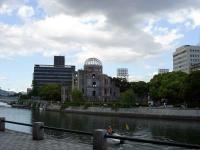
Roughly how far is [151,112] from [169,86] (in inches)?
597

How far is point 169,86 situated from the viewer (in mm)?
130625

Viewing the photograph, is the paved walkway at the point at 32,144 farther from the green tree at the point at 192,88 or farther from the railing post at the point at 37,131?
the green tree at the point at 192,88

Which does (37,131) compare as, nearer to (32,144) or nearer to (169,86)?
(32,144)

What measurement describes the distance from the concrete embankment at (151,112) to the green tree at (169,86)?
10406mm

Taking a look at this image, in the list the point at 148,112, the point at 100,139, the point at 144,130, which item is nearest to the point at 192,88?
the point at 148,112

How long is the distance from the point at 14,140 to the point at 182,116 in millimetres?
82495

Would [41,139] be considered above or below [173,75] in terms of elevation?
below

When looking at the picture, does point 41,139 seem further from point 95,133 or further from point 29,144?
point 95,133

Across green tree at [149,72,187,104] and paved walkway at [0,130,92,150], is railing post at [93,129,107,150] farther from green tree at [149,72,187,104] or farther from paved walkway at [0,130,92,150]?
green tree at [149,72,187,104]

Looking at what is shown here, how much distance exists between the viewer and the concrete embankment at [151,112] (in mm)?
102625

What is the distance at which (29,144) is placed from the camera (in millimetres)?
24094

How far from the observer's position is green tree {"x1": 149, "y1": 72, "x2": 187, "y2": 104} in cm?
12962

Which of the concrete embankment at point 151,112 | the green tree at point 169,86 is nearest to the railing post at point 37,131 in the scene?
the concrete embankment at point 151,112

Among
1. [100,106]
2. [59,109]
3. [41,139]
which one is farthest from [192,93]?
[59,109]
